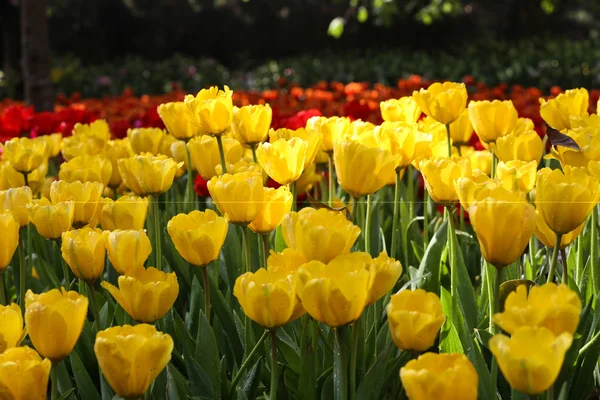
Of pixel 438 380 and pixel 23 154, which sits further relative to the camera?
pixel 23 154

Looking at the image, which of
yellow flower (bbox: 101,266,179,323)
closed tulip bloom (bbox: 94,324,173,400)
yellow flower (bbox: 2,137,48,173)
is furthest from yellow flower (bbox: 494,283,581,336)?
yellow flower (bbox: 2,137,48,173)

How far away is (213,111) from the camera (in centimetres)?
186

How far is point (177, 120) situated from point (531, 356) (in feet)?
4.48

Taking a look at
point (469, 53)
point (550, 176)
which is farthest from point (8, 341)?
point (469, 53)

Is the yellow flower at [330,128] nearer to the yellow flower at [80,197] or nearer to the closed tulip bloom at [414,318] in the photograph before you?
the yellow flower at [80,197]

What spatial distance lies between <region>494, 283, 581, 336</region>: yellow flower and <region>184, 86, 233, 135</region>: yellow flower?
1035 millimetres

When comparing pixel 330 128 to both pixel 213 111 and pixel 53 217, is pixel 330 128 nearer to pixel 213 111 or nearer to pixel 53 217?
pixel 213 111

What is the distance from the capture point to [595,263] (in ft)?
5.50

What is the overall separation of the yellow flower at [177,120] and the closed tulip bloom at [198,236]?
0.66m

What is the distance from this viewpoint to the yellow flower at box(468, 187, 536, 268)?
1132 millimetres

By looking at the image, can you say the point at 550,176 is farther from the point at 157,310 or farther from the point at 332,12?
the point at 332,12

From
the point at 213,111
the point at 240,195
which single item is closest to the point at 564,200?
the point at 240,195

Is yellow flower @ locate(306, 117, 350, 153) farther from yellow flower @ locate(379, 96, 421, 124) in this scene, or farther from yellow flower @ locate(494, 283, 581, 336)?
yellow flower @ locate(494, 283, 581, 336)

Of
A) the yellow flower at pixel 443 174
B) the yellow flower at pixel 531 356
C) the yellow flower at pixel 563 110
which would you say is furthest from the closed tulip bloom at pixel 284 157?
the yellow flower at pixel 531 356
